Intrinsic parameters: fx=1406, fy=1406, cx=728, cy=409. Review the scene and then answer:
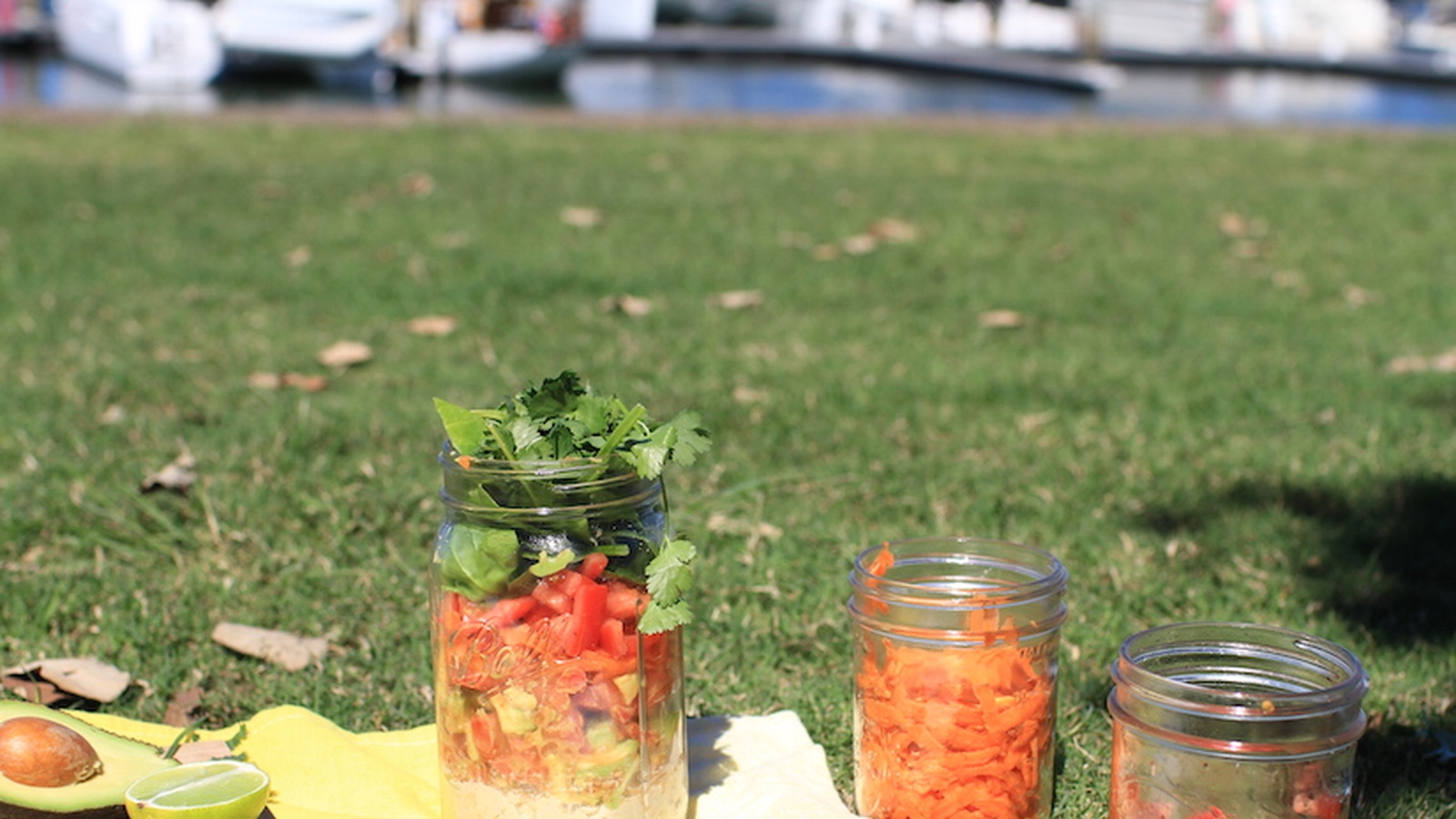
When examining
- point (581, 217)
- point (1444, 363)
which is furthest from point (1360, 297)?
point (581, 217)

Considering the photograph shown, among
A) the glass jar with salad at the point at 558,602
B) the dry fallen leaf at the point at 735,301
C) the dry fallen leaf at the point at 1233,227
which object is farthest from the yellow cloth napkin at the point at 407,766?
the dry fallen leaf at the point at 1233,227

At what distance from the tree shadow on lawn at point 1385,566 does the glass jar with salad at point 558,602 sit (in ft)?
3.97

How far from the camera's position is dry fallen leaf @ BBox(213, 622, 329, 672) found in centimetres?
283

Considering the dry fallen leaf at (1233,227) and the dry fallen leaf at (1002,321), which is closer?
the dry fallen leaf at (1002,321)

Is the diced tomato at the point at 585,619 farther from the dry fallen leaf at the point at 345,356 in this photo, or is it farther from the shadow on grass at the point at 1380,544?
the dry fallen leaf at the point at 345,356

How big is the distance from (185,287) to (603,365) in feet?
6.66

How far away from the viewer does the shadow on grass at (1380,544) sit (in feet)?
10.1

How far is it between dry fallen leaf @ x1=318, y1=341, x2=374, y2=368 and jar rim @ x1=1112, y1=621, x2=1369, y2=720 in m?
3.33

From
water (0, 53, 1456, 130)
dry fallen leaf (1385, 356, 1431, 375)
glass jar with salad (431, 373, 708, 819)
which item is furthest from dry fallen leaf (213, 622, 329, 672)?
water (0, 53, 1456, 130)

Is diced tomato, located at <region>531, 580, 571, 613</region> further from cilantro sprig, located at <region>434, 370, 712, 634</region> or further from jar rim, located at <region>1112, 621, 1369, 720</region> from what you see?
jar rim, located at <region>1112, 621, 1369, 720</region>

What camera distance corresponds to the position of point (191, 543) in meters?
3.34

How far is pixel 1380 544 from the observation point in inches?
135

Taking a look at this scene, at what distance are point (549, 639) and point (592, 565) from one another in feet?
0.38

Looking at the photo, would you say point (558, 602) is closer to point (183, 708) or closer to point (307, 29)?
point (183, 708)
